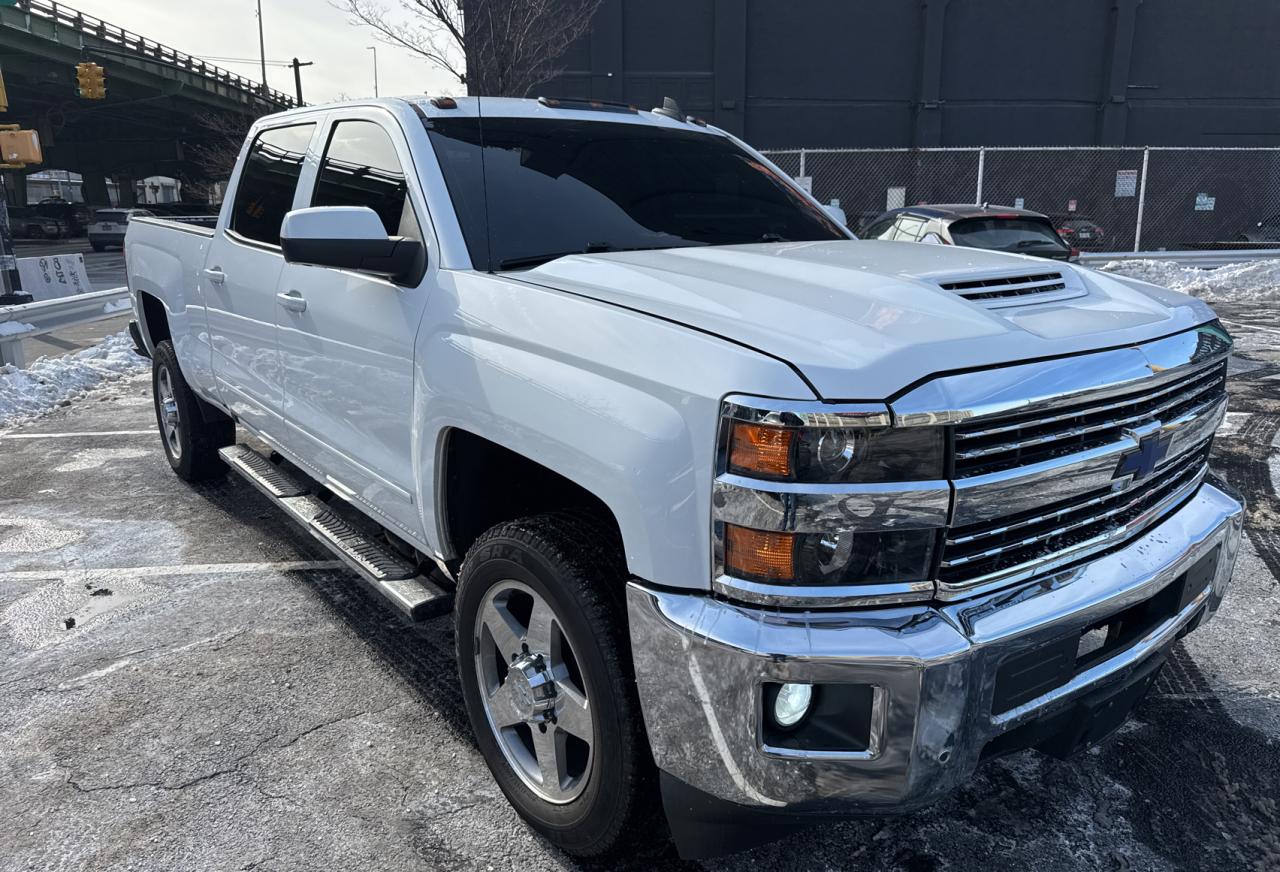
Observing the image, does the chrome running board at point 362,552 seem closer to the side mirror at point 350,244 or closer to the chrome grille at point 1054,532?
the side mirror at point 350,244

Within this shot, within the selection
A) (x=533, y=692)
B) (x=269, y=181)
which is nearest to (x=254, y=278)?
(x=269, y=181)

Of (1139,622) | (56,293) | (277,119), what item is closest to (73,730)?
(277,119)

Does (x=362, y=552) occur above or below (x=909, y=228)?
below

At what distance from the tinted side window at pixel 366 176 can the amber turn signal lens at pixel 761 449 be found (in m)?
1.60

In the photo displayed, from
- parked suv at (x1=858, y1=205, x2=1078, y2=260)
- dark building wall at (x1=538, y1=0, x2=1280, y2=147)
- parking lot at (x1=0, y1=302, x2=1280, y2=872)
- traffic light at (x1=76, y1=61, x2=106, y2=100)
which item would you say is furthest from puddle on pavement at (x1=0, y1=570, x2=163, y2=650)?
dark building wall at (x1=538, y1=0, x2=1280, y2=147)

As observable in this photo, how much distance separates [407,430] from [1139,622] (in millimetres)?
2099


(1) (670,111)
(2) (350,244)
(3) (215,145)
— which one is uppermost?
(3) (215,145)

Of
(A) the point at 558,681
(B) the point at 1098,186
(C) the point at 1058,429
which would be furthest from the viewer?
(B) the point at 1098,186

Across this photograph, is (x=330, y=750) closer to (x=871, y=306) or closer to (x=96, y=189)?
(x=871, y=306)

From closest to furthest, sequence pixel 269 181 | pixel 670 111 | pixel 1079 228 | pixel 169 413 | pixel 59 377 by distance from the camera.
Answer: pixel 670 111 → pixel 269 181 → pixel 169 413 → pixel 59 377 → pixel 1079 228

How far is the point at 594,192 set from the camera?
3209 mm

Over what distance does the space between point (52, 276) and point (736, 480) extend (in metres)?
17.6

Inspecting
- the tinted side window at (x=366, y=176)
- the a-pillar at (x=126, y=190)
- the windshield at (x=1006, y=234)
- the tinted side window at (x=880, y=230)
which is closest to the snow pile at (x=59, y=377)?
the tinted side window at (x=366, y=176)

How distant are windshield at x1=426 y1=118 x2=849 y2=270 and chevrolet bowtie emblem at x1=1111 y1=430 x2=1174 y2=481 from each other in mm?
1537
